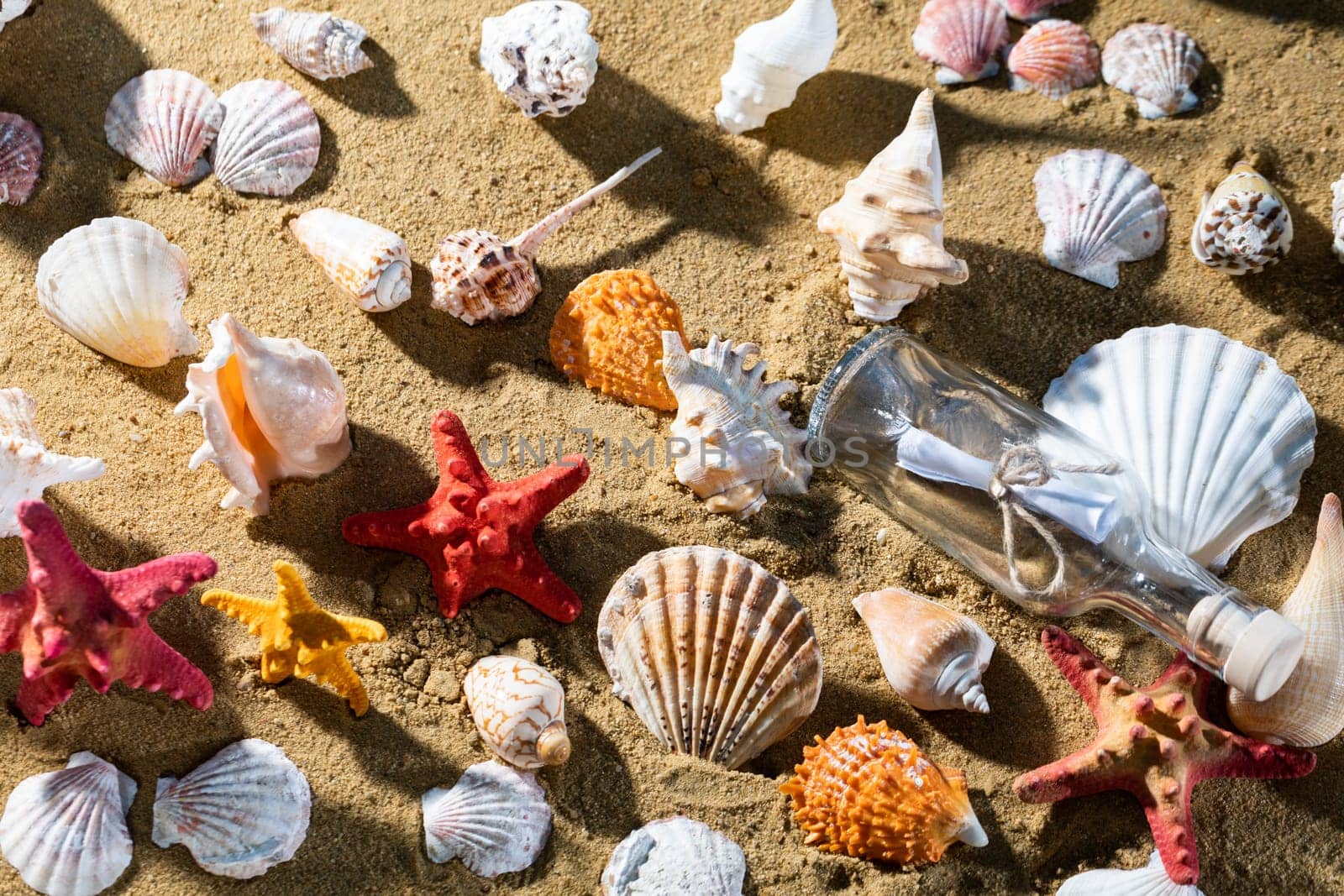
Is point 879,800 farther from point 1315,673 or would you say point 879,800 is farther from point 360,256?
point 360,256

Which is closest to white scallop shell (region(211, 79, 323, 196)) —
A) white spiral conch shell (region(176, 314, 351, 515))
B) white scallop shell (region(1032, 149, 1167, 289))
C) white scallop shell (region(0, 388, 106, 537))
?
white spiral conch shell (region(176, 314, 351, 515))

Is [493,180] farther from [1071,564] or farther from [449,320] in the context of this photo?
[1071,564]

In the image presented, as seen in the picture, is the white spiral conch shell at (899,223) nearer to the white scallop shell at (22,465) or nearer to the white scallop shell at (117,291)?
the white scallop shell at (117,291)

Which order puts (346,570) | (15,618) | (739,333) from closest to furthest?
(15,618) < (346,570) < (739,333)

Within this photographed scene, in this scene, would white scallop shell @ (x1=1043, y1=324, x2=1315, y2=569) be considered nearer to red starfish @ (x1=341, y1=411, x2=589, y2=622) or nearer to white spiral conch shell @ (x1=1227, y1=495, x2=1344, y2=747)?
white spiral conch shell @ (x1=1227, y1=495, x2=1344, y2=747)

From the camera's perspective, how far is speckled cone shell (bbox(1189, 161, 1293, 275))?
106 inches

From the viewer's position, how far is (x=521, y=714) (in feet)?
7.60

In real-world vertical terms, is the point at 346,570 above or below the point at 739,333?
below

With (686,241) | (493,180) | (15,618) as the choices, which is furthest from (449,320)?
(15,618)

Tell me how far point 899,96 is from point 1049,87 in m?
0.37

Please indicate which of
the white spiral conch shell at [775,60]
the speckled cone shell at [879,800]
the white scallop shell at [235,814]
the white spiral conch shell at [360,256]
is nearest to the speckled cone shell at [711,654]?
the speckled cone shell at [879,800]

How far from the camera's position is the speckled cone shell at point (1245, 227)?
8.80ft

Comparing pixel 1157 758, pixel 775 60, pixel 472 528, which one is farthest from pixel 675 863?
pixel 775 60

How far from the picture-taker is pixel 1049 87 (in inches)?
114
